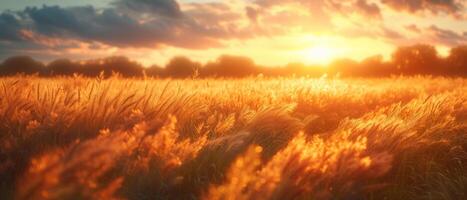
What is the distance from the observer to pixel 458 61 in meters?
52.8

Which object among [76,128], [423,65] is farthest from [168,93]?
[423,65]

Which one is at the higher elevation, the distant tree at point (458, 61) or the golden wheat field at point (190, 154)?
the distant tree at point (458, 61)

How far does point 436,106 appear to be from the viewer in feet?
22.1

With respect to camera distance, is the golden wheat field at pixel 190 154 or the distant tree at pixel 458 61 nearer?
the golden wheat field at pixel 190 154

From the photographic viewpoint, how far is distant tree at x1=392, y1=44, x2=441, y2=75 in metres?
53.8

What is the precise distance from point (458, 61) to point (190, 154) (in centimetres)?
5278

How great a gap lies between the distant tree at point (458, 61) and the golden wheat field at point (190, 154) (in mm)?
48935

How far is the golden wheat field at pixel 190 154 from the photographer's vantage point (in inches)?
129

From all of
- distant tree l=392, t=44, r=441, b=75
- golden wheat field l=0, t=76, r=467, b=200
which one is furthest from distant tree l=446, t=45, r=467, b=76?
golden wheat field l=0, t=76, r=467, b=200

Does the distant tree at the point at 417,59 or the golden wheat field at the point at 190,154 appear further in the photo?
the distant tree at the point at 417,59

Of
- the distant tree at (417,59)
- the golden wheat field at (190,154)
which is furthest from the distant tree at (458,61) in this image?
the golden wheat field at (190,154)

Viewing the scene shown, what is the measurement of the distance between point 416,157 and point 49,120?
3.13 metres

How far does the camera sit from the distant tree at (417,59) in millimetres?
53812

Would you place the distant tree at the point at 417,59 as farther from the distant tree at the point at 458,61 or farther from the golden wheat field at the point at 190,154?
the golden wheat field at the point at 190,154
